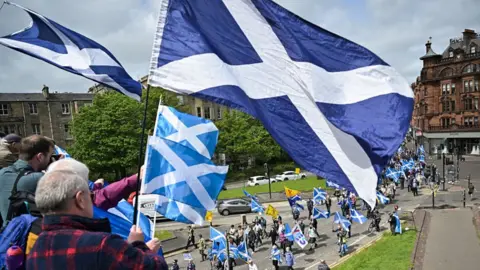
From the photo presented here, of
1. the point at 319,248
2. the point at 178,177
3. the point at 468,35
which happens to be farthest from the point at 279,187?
the point at 468,35

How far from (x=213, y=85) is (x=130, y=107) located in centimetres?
4198

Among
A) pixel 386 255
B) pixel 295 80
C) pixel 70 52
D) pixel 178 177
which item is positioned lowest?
pixel 386 255

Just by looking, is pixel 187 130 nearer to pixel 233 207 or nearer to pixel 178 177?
pixel 178 177

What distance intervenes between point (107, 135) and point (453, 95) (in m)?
58.7

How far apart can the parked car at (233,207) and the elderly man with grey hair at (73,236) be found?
3152cm

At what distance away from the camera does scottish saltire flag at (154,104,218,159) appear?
22.1 ft

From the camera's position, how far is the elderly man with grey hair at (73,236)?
2195 mm

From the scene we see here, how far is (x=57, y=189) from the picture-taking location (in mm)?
2355

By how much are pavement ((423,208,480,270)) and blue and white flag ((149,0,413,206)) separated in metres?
14.5

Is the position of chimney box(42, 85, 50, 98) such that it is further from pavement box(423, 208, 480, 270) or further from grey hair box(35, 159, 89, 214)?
grey hair box(35, 159, 89, 214)

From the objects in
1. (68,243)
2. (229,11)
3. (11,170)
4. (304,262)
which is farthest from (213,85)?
(304,262)

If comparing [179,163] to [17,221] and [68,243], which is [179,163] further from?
[68,243]

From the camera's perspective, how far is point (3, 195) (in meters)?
3.82

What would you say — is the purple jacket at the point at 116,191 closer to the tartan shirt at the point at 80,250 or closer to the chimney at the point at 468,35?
the tartan shirt at the point at 80,250
